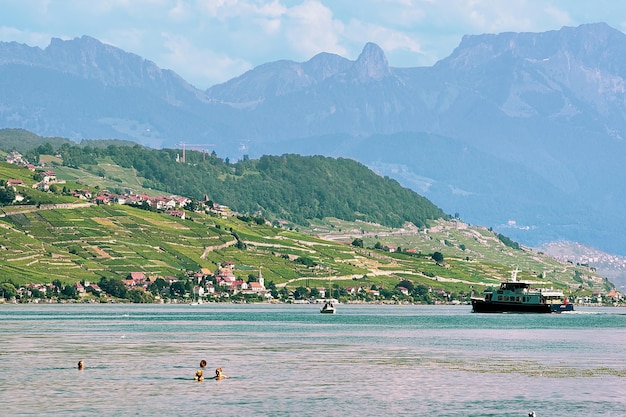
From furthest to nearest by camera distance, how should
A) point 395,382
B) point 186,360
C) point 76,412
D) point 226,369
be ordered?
1. point 186,360
2. point 226,369
3. point 395,382
4. point 76,412

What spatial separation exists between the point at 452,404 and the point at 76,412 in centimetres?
2545

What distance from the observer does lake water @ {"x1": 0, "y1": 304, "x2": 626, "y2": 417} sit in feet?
290

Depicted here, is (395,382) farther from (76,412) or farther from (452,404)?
(76,412)

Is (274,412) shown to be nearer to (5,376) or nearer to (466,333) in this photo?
(5,376)

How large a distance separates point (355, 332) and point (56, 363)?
71754 mm

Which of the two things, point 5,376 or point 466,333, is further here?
point 466,333

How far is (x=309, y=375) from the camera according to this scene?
4272 inches

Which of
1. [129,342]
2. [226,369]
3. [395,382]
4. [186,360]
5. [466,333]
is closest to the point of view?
[395,382]

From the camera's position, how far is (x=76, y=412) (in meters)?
84.9

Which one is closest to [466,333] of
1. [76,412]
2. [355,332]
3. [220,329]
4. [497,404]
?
[355,332]

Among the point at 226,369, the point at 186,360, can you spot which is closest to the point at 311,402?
the point at 226,369

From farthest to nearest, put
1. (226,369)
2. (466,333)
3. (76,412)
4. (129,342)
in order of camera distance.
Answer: (466,333)
(129,342)
(226,369)
(76,412)

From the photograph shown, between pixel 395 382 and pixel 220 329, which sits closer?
pixel 395 382

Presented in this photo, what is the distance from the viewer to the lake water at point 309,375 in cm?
8844
